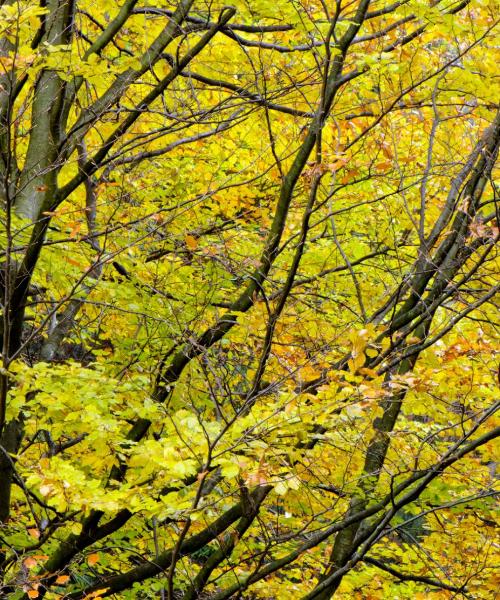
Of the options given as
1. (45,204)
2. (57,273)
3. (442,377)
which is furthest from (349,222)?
(45,204)

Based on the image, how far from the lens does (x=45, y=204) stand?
4.45m

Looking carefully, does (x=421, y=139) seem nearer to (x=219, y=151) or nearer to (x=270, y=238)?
(x=219, y=151)

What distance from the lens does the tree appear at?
3.62 metres

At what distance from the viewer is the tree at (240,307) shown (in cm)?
362

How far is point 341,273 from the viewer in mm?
7895

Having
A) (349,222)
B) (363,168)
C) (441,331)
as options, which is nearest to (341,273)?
(349,222)

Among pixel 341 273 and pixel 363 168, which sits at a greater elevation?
pixel 363 168

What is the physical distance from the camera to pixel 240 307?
4.55 metres

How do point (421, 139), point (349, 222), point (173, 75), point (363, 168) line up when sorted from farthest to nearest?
point (421, 139), point (349, 222), point (363, 168), point (173, 75)

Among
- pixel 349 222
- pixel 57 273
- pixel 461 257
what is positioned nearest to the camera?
pixel 461 257

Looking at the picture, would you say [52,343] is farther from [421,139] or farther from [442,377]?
[421,139]

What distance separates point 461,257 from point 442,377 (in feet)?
5.18

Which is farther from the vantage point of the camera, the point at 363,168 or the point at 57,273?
the point at 363,168

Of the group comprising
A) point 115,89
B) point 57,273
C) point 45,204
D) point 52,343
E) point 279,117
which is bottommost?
point 52,343
